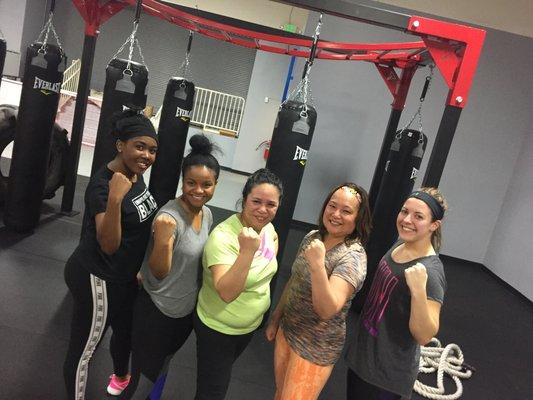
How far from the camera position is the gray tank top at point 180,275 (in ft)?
5.18

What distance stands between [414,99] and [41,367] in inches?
217

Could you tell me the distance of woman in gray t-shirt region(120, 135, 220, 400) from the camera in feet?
5.20

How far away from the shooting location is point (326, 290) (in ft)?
4.49

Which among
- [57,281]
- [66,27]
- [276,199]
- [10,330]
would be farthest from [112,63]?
[66,27]

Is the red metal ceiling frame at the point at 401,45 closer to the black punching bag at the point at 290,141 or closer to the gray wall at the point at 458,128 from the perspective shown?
the black punching bag at the point at 290,141

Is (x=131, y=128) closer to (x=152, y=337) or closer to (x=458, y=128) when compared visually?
(x=152, y=337)

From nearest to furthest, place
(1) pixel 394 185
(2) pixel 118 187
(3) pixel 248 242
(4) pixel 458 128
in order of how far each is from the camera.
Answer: (3) pixel 248 242, (2) pixel 118 187, (1) pixel 394 185, (4) pixel 458 128

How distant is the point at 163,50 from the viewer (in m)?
9.28

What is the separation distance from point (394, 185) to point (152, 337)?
254cm

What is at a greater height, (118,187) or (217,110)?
(217,110)

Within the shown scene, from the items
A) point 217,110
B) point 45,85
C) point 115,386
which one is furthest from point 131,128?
point 217,110

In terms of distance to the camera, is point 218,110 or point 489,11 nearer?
point 489,11

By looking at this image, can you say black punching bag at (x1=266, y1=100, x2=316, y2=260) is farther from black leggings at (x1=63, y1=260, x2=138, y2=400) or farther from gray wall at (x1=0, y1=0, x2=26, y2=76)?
gray wall at (x1=0, y1=0, x2=26, y2=76)

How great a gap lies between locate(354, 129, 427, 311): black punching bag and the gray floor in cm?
105
